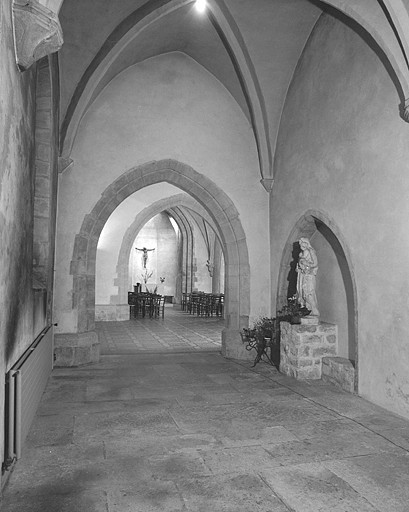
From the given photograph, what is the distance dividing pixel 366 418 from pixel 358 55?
4.21 metres

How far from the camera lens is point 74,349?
275 inches

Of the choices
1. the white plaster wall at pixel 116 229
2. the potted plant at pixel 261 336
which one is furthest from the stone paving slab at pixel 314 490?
the white plaster wall at pixel 116 229

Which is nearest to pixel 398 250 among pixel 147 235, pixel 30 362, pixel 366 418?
pixel 366 418

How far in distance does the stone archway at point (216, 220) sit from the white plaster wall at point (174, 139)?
0.41ft

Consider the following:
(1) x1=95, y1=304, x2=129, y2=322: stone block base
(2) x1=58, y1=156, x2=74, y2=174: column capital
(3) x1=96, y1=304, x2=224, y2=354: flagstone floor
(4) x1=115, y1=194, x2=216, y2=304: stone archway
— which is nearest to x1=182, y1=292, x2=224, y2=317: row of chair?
(3) x1=96, y1=304, x2=224, y2=354: flagstone floor

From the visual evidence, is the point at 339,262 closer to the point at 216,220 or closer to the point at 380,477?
the point at 216,220

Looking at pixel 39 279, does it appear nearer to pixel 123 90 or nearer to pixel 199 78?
pixel 123 90

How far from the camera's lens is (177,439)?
3.79 metres

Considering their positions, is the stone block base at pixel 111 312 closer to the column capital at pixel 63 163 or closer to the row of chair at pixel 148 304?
the row of chair at pixel 148 304

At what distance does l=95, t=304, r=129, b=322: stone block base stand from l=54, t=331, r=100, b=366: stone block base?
7.08m

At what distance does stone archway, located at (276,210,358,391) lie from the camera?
5.54 metres

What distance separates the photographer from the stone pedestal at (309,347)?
5.99 metres

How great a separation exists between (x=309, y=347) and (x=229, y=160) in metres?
3.79

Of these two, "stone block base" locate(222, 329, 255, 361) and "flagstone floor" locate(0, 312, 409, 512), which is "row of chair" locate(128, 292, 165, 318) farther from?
"flagstone floor" locate(0, 312, 409, 512)
